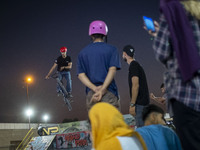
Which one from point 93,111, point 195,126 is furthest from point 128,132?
point 195,126

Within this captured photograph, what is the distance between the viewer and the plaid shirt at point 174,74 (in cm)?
205

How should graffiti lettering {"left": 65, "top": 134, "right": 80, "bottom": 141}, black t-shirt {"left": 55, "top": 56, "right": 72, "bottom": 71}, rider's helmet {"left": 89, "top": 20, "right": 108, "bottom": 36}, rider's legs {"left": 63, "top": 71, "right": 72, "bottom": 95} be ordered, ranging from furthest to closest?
graffiti lettering {"left": 65, "top": 134, "right": 80, "bottom": 141} < rider's legs {"left": 63, "top": 71, "right": 72, "bottom": 95} < black t-shirt {"left": 55, "top": 56, "right": 72, "bottom": 71} < rider's helmet {"left": 89, "top": 20, "right": 108, "bottom": 36}

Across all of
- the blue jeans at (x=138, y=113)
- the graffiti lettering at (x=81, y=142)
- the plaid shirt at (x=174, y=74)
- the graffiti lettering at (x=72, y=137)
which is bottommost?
the graffiti lettering at (x=81, y=142)

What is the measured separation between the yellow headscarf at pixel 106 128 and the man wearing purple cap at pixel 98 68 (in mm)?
1148

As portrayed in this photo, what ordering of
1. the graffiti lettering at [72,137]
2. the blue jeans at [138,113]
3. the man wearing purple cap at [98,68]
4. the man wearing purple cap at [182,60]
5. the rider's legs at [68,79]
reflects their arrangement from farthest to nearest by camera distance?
the graffiti lettering at [72,137]
the rider's legs at [68,79]
the blue jeans at [138,113]
the man wearing purple cap at [98,68]
the man wearing purple cap at [182,60]

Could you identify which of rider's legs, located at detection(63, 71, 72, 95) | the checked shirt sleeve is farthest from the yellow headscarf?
rider's legs, located at detection(63, 71, 72, 95)

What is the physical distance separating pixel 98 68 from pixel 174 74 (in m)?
1.72

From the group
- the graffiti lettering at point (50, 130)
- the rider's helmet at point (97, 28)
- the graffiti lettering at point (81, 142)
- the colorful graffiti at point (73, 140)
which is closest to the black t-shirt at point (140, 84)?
the rider's helmet at point (97, 28)

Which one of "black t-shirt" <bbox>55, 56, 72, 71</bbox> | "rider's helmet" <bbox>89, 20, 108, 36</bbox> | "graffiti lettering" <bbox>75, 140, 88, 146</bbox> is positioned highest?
"black t-shirt" <bbox>55, 56, 72, 71</bbox>

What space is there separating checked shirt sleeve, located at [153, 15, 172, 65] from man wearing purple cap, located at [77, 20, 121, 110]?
56.3 inches

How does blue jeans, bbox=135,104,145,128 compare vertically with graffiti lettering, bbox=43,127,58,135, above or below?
above

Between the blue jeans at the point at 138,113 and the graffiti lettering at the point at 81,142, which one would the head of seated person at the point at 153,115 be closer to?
the blue jeans at the point at 138,113

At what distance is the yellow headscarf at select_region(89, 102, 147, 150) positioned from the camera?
2.31 metres

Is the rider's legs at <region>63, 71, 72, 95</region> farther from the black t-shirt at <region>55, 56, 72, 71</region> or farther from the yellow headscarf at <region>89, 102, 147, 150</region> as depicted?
the yellow headscarf at <region>89, 102, 147, 150</region>
